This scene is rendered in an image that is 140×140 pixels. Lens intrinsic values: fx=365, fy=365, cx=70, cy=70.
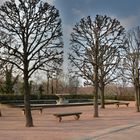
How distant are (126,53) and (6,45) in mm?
23765

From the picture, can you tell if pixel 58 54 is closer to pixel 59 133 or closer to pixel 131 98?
pixel 59 133

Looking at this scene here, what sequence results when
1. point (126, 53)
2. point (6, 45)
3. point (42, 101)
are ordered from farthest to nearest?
Answer: 1. point (42, 101)
2. point (126, 53)
3. point (6, 45)

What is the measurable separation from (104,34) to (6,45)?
1153 cm

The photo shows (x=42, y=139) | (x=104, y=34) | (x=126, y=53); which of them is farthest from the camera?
(x=126, y=53)

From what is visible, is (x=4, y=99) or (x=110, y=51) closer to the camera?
(x=110, y=51)

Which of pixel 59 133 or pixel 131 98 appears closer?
pixel 59 133

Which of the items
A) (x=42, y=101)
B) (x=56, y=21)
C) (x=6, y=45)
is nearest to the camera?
(x=6, y=45)

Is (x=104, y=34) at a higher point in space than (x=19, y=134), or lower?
higher

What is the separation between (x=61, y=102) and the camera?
1977 inches

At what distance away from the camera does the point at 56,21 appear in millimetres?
21797

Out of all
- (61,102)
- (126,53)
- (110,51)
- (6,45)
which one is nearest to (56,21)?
(6,45)

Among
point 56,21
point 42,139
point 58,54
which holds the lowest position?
point 42,139

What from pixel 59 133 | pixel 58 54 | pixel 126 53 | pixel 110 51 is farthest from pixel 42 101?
pixel 59 133

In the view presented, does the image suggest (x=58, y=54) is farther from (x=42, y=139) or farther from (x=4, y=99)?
(x=4, y=99)
